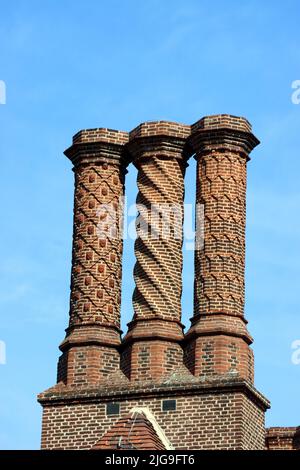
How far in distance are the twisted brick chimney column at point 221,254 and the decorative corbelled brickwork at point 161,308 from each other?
15 millimetres

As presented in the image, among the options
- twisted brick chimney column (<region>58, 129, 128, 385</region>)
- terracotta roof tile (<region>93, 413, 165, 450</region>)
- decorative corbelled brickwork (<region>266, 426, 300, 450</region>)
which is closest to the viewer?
terracotta roof tile (<region>93, 413, 165, 450</region>)

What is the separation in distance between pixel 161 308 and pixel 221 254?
1231mm

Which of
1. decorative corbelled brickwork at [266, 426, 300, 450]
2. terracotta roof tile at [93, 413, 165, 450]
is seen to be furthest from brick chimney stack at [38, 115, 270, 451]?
decorative corbelled brickwork at [266, 426, 300, 450]

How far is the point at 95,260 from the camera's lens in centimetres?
3588

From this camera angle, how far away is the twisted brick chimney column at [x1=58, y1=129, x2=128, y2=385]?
35406 millimetres

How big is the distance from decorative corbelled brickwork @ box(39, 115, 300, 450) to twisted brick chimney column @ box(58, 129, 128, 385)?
0.02 meters

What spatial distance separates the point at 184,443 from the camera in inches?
1341

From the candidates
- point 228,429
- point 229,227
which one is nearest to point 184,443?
point 228,429

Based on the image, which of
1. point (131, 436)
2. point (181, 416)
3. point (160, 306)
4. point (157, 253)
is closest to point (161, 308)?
point (160, 306)

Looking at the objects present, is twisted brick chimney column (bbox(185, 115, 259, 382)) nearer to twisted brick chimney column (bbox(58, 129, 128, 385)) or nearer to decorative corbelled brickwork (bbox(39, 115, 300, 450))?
decorative corbelled brickwork (bbox(39, 115, 300, 450))


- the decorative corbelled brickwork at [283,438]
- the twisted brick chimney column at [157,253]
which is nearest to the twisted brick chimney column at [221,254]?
the twisted brick chimney column at [157,253]

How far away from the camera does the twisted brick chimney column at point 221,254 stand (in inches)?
1366

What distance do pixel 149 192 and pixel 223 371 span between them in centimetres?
323
